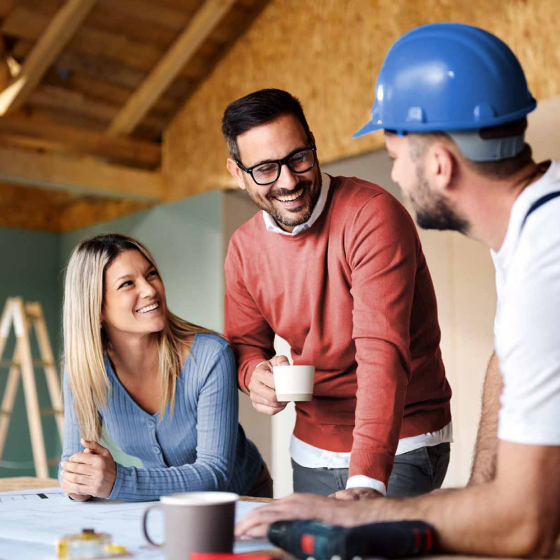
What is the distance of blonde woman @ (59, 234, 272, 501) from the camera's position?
1.70 meters

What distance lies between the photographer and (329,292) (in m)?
1.77

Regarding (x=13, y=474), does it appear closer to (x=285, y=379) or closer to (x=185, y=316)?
(x=185, y=316)

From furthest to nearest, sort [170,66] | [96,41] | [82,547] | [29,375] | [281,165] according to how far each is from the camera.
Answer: [170,66], [96,41], [29,375], [281,165], [82,547]

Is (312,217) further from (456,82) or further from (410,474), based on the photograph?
(456,82)

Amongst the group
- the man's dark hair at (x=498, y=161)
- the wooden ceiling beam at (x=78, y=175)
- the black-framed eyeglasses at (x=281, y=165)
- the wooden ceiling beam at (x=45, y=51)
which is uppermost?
the wooden ceiling beam at (x=45, y=51)

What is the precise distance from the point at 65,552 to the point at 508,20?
362 centimetres

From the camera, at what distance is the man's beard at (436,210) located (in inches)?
43.2

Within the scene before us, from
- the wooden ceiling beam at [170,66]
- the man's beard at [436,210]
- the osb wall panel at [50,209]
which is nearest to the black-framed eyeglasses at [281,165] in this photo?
the man's beard at [436,210]

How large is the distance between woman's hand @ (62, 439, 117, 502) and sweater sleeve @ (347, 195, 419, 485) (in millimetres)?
521

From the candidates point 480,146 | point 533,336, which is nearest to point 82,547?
point 533,336

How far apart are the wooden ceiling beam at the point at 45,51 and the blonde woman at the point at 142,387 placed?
2.99 meters

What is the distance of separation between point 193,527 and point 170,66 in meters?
4.67

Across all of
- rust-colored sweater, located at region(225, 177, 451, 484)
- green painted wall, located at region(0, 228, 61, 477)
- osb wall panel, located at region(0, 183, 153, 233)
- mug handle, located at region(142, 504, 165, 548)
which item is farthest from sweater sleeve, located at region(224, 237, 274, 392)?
green painted wall, located at region(0, 228, 61, 477)

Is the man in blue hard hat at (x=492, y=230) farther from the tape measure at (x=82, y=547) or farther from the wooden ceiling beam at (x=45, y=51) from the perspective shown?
the wooden ceiling beam at (x=45, y=51)
